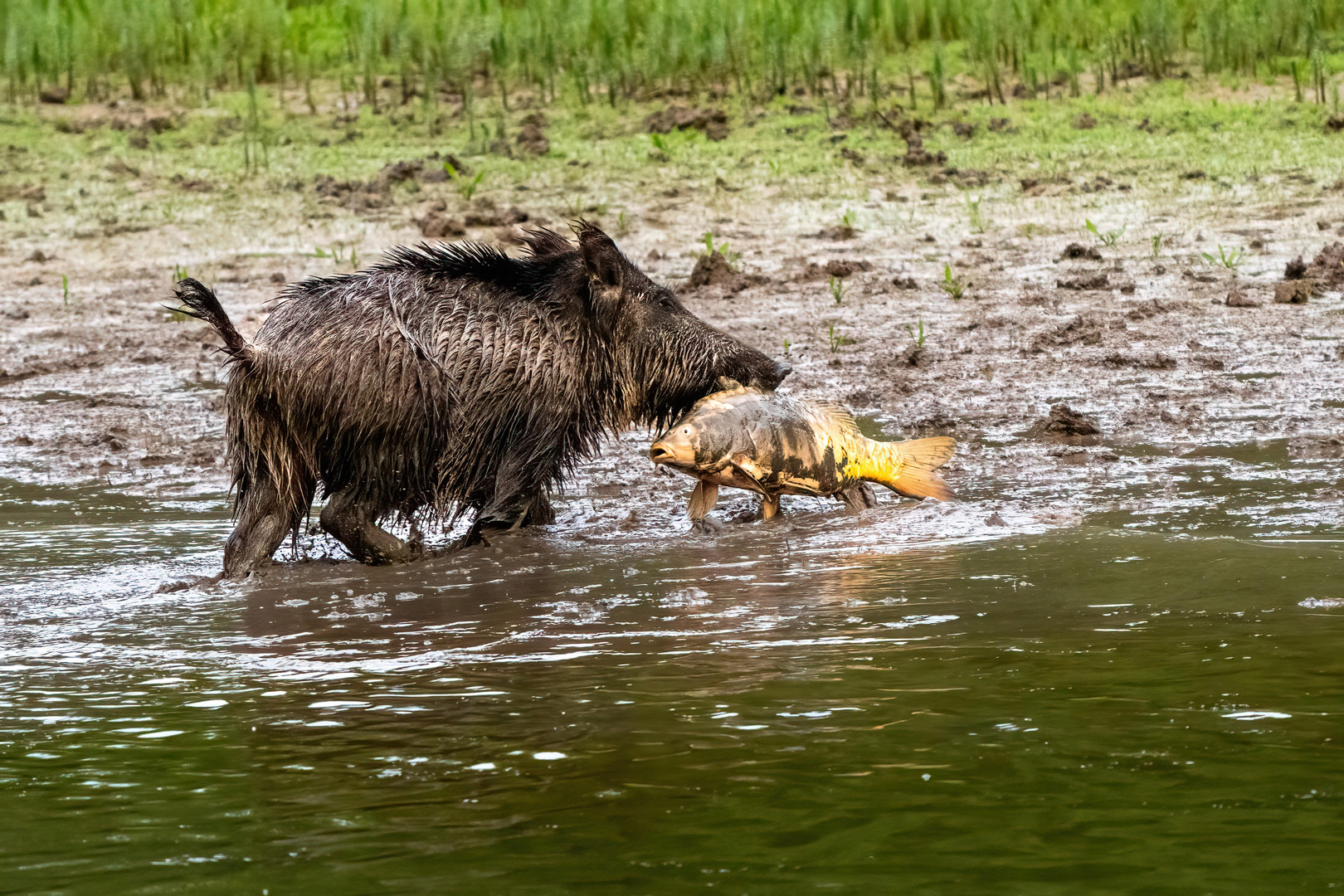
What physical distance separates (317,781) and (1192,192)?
10.8 metres

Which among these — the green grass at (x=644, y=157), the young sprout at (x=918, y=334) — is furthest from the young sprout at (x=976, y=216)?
the young sprout at (x=918, y=334)

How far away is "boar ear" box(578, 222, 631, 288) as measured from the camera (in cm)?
623

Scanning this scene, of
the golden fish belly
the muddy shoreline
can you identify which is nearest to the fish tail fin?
the golden fish belly

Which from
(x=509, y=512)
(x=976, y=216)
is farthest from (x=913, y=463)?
(x=976, y=216)

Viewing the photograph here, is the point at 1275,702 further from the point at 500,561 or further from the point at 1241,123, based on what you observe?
the point at 1241,123

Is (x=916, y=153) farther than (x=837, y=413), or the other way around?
(x=916, y=153)

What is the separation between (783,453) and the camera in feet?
19.8

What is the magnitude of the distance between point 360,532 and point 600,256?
1.40 meters

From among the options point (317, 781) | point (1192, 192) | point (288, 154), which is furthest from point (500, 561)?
point (288, 154)

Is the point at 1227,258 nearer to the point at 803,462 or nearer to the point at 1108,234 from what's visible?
the point at 1108,234

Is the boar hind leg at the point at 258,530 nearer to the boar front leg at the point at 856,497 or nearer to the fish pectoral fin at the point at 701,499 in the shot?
the fish pectoral fin at the point at 701,499

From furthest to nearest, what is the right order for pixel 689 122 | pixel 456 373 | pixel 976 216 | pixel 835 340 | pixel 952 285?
pixel 689 122 → pixel 976 216 → pixel 952 285 → pixel 835 340 → pixel 456 373

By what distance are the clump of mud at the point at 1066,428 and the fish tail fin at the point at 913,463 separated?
1643 millimetres

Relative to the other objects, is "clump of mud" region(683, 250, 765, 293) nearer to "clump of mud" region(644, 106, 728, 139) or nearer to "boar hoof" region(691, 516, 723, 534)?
"clump of mud" region(644, 106, 728, 139)
